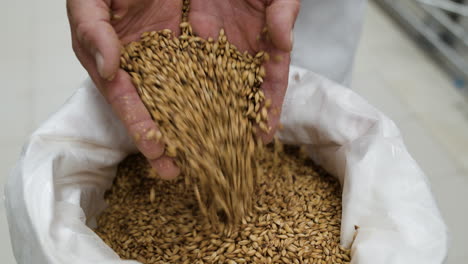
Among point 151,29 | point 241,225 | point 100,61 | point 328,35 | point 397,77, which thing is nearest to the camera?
point 100,61

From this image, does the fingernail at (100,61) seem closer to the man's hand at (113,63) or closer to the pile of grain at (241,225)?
the man's hand at (113,63)

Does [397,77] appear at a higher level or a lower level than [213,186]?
lower

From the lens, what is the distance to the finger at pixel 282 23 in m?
0.86

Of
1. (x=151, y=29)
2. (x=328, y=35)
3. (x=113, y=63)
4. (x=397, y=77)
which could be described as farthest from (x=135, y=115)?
(x=397, y=77)

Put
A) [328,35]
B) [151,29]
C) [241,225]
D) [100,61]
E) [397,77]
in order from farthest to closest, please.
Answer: [397,77], [328,35], [151,29], [241,225], [100,61]

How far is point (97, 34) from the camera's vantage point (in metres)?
0.81

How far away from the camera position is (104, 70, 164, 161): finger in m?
0.84

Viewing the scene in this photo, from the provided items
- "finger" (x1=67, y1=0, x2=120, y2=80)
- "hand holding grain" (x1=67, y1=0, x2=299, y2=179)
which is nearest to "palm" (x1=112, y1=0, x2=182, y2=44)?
"hand holding grain" (x1=67, y1=0, x2=299, y2=179)

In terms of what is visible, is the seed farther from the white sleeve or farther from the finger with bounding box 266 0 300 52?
the white sleeve

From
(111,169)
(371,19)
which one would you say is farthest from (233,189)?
(371,19)

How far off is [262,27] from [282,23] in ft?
0.48

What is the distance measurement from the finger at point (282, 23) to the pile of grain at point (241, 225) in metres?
0.30

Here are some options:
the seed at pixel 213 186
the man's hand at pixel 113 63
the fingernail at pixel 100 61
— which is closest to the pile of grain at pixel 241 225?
the seed at pixel 213 186

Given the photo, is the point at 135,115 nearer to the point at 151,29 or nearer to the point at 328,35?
the point at 151,29
